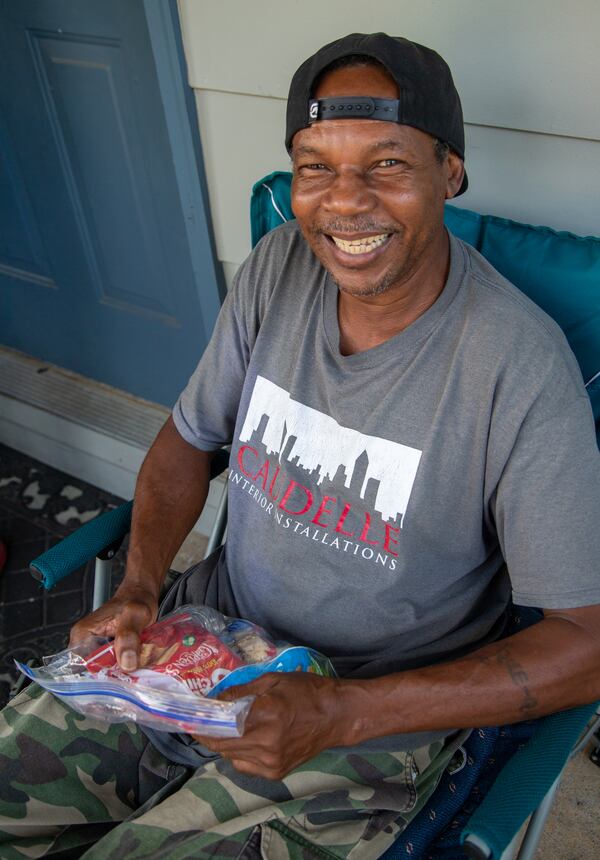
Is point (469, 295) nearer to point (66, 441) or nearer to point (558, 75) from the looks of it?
point (558, 75)

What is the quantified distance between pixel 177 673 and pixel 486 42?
1490 millimetres

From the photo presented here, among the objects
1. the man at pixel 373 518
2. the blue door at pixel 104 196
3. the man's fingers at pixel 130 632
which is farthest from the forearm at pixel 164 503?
the blue door at pixel 104 196

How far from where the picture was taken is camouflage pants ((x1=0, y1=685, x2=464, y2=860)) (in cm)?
136

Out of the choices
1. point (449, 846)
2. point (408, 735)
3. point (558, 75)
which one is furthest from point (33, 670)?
point (558, 75)

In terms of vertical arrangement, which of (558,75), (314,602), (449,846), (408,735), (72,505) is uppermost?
(558,75)

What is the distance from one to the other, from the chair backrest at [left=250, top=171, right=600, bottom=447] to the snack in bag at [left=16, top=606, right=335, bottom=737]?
830 millimetres

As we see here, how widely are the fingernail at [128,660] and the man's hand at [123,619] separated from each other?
0.02 meters

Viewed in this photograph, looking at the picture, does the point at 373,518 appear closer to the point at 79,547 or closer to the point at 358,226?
the point at 358,226

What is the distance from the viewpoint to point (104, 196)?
298 centimetres

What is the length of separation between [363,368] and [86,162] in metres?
1.87

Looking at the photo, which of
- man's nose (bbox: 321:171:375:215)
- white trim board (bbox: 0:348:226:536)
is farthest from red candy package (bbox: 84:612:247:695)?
white trim board (bbox: 0:348:226:536)

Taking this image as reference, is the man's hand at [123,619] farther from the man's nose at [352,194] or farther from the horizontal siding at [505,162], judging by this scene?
the horizontal siding at [505,162]

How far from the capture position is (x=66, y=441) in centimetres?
356

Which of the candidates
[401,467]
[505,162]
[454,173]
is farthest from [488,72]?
[401,467]
